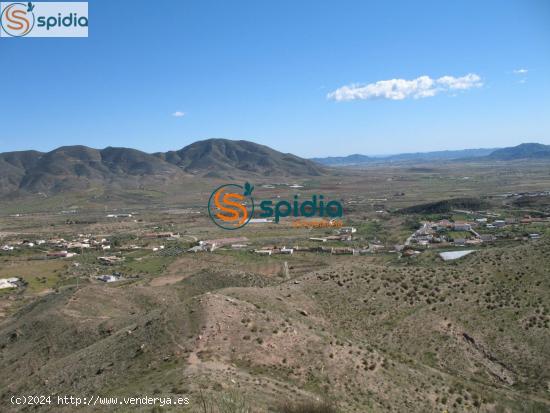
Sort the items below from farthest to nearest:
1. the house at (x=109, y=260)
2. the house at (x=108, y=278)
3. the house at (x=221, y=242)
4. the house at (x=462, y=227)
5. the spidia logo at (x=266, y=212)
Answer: the spidia logo at (x=266, y=212) → the house at (x=462, y=227) → the house at (x=221, y=242) → the house at (x=109, y=260) → the house at (x=108, y=278)

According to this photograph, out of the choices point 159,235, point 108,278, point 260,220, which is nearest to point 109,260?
point 108,278

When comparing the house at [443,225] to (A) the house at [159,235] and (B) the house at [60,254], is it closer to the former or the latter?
(A) the house at [159,235]

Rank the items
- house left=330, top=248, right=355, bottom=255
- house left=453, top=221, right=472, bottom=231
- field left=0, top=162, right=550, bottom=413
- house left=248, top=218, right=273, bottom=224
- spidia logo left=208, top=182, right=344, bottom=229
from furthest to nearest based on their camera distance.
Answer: spidia logo left=208, top=182, right=344, bottom=229 < house left=248, top=218, right=273, bottom=224 < house left=453, top=221, right=472, bottom=231 < house left=330, top=248, right=355, bottom=255 < field left=0, top=162, right=550, bottom=413

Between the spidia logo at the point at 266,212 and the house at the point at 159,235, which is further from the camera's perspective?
the spidia logo at the point at 266,212

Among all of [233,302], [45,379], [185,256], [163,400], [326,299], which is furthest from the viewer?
[185,256]

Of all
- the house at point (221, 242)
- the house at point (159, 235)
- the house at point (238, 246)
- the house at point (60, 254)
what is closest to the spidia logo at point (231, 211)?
the house at point (159, 235)

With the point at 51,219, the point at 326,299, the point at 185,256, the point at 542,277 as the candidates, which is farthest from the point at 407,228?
the point at 51,219

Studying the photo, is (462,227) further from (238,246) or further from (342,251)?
(238,246)

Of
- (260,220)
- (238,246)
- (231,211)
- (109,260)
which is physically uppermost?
(231,211)

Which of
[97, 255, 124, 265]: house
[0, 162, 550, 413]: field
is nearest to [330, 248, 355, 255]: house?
[0, 162, 550, 413]: field

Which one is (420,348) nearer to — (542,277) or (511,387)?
(511,387)

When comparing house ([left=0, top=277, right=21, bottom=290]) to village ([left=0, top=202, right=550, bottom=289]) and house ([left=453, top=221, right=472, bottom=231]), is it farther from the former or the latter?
house ([left=453, top=221, right=472, bottom=231])
